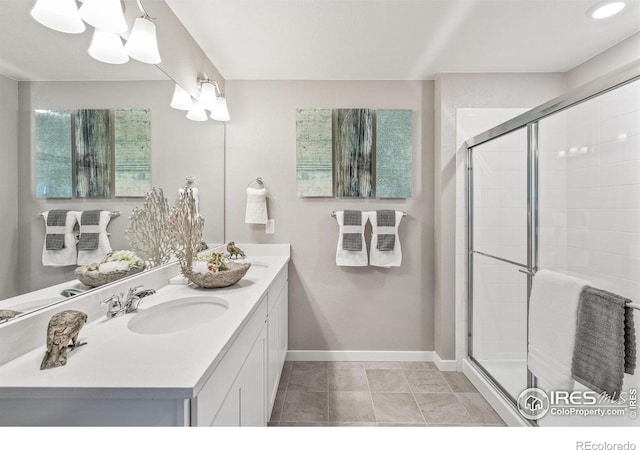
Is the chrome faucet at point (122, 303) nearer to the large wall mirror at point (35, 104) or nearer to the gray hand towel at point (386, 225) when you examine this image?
the large wall mirror at point (35, 104)

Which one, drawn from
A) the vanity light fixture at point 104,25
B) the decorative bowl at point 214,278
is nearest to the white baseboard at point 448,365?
the decorative bowl at point 214,278

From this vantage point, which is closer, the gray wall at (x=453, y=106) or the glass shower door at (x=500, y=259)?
the glass shower door at (x=500, y=259)

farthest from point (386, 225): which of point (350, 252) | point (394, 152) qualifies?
point (394, 152)

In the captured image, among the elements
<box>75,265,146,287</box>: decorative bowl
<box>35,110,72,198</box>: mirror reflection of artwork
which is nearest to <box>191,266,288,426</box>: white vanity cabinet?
<box>75,265,146,287</box>: decorative bowl

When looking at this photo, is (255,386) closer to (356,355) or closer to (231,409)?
(231,409)

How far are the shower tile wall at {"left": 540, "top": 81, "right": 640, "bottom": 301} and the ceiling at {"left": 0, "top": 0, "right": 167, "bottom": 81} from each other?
7.40ft

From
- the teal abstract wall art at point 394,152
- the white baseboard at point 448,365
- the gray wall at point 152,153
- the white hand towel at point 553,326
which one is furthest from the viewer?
the teal abstract wall art at point 394,152

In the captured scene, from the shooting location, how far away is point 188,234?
1.65 m

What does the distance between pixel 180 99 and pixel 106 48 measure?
2.01ft

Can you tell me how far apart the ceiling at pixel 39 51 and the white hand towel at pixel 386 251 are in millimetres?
1854

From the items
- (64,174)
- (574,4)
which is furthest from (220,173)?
(574,4)

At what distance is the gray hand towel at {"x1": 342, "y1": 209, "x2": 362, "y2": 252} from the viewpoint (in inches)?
89.7

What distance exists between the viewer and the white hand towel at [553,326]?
49.7 inches

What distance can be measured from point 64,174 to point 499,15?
225 cm
